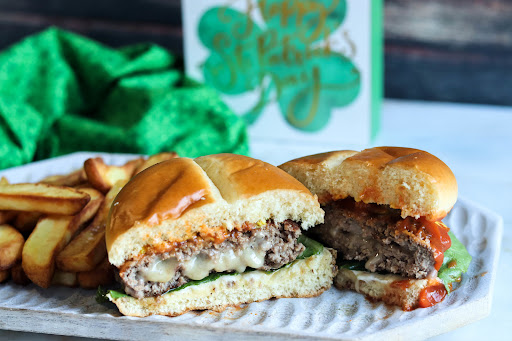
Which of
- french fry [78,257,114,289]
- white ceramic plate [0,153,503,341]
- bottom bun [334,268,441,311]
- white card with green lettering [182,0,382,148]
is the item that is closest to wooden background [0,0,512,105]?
white card with green lettering [182,0,382,148]

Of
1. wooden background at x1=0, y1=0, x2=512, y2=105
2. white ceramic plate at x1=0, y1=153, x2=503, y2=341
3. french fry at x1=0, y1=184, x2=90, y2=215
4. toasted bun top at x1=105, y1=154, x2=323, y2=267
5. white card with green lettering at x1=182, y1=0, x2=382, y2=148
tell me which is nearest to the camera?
white ceramic plate at x1=0, y1=153, x2=503, y2=341

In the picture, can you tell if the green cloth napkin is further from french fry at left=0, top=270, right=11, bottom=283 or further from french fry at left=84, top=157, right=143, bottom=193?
french fry at left=0, top=270, right=11, bottom=283

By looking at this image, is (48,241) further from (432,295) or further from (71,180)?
(432,295)

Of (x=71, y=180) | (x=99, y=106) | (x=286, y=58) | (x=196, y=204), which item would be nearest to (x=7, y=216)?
(x=71, y=180)

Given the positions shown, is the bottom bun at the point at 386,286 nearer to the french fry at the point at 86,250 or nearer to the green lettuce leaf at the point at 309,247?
the green lettuce leaf at the point at 309,247

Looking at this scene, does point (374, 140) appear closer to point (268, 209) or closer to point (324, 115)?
point (324, 115)

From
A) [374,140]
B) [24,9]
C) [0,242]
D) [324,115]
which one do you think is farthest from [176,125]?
[24,9]

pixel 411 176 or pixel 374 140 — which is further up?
pixel 411 176
